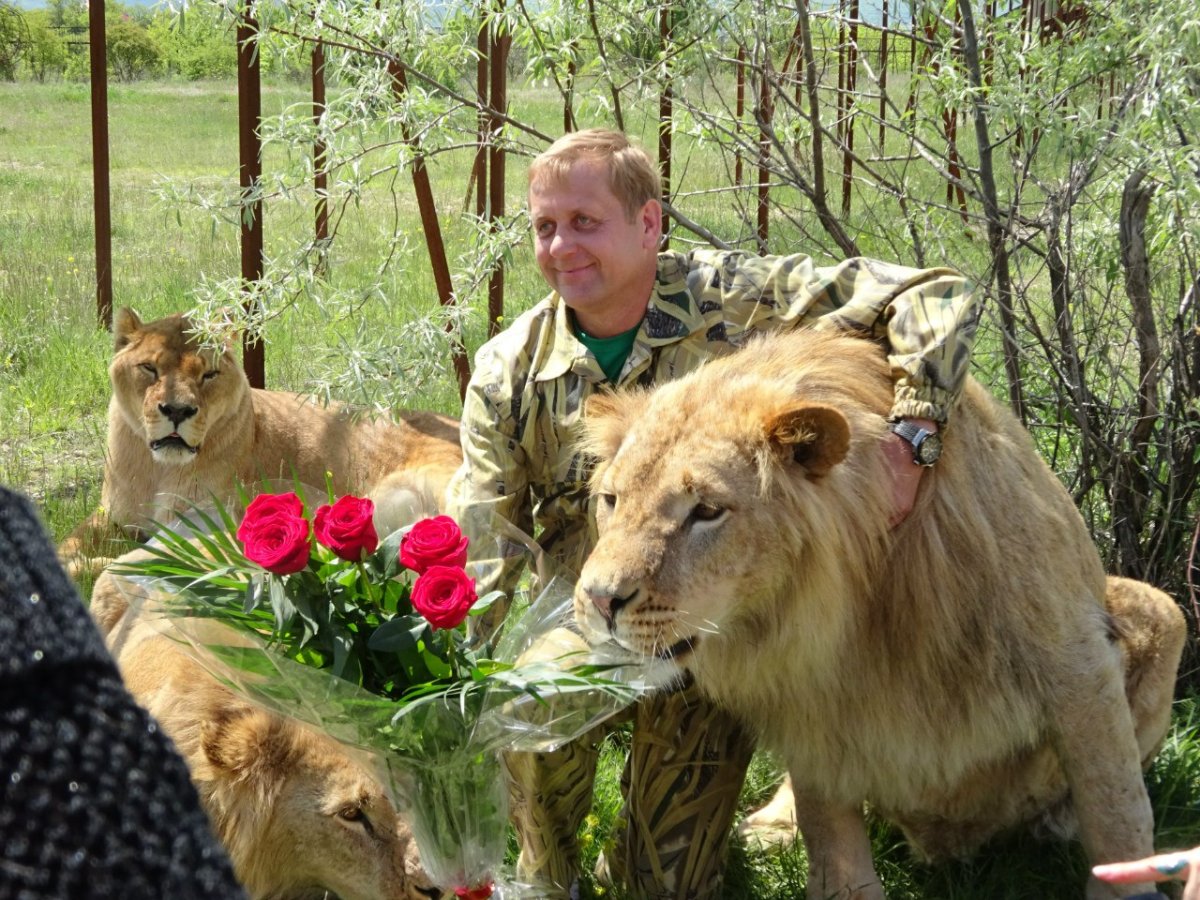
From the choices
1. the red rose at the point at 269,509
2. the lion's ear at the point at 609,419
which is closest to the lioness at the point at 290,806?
the red rose at the point at 269,509

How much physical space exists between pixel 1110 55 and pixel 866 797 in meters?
2.88

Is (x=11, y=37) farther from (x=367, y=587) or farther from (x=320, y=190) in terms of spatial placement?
(x=367, y=587)

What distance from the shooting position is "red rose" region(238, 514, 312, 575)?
2352 millimetres

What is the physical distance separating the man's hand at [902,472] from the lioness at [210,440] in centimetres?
299

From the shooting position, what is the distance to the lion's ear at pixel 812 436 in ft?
9.12

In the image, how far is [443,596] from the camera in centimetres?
239

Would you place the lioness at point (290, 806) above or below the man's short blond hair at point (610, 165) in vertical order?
below

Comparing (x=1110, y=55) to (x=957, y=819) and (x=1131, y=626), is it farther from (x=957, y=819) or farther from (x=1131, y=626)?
(x=957, y=819)

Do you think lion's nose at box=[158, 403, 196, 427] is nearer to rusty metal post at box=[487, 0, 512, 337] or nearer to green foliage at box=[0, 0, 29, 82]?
rusty metal post at box=[487, 0, 512, 337]

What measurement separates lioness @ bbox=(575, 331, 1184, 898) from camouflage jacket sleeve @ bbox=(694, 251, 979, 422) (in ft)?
0.33

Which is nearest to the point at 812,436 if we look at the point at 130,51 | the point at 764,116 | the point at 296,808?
the point at 296,808

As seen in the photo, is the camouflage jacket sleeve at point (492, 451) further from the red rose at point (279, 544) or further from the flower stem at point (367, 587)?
the red rose at point (279, 544)

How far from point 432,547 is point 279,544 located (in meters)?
0.28

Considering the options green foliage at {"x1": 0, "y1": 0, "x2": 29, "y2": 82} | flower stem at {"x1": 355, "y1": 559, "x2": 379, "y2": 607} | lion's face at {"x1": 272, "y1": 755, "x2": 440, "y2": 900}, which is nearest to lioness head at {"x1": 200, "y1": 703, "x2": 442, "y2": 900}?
lion's face at {"x1": 272, "y1": 755, "x2": 440, "y2": 900}
